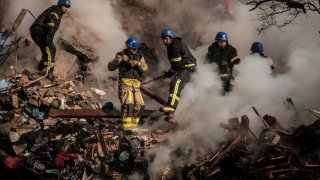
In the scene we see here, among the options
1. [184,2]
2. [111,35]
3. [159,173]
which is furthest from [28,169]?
[184,2]

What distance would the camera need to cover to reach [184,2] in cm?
1320

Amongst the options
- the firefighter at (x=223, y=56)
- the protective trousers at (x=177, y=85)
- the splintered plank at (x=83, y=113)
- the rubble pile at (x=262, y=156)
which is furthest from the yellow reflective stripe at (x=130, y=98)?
the firefighter at (x=223, y=56)

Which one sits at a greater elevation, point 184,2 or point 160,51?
point 184,2

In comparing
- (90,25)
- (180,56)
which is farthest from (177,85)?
(90,25)

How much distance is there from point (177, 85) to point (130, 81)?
89cm

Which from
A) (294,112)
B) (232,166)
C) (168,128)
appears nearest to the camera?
(232,166)

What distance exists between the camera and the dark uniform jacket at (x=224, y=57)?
8.45 metres

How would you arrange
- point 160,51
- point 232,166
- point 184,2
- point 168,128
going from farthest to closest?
point 184,2
point 160,51
point 168,128
point 232,166

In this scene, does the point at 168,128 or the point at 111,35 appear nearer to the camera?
the point at 168,128

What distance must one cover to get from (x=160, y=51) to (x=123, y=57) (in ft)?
17.8

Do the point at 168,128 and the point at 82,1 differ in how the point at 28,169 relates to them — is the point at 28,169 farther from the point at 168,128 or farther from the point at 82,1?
the point at 82,1

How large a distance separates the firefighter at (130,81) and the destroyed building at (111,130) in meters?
0.35

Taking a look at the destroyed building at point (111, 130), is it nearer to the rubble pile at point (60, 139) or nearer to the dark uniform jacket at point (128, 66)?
the rubble pile at point (60, 139)

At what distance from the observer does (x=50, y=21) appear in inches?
337
